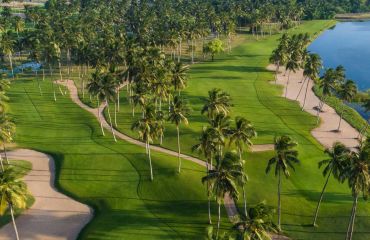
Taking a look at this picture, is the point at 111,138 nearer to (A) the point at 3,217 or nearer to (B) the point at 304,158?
(A) the point at 3,217

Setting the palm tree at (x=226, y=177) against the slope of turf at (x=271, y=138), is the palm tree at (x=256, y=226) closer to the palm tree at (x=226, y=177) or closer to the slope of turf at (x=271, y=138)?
the palm tree at (x=226, y=177)

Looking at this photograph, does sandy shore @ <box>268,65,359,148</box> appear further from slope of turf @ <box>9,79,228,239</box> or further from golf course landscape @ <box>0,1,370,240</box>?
slope of turf @ <box>9,79,228,239</box>

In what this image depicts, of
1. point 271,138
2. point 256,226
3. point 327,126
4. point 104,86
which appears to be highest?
point 104,86

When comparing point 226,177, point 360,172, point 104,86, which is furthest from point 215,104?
point 360,172

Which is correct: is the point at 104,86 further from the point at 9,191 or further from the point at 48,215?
the point at 9,191

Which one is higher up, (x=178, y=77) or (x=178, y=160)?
(x=178, y=77)

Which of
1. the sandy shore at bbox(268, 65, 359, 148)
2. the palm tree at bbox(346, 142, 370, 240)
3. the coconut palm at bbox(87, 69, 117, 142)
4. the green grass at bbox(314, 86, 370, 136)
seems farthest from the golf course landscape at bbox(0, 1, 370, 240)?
the sandy shore at bbox(268, 65, 359, 148)

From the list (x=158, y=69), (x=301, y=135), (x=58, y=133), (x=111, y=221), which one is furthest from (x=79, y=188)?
(x=301, y=135)
